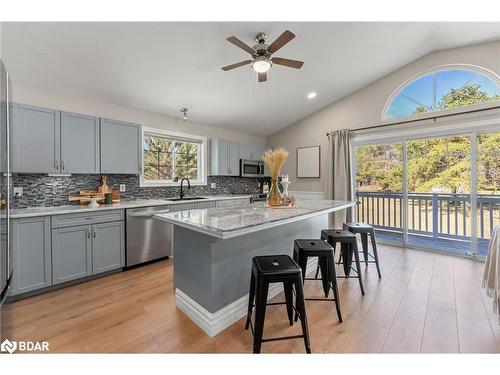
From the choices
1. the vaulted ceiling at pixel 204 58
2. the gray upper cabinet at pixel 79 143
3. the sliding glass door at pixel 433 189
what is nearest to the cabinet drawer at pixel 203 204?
the gray upper cabinet at pixel 79 143

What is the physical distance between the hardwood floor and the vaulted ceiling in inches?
95.1

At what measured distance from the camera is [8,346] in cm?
154

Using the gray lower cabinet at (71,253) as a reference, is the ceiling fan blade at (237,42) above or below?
above

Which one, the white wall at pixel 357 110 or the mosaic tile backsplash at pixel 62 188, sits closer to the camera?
the mosaic tile backsplash at pixel 62 188

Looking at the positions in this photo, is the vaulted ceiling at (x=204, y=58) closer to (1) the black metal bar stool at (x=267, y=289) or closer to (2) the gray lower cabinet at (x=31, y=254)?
(2) the gray lower cabinet at (x=31, y=254)

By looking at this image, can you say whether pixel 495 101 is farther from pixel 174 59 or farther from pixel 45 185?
pixel 45 185

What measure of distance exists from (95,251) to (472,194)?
5.18 meters

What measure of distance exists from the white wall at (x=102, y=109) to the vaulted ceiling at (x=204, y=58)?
10 cm

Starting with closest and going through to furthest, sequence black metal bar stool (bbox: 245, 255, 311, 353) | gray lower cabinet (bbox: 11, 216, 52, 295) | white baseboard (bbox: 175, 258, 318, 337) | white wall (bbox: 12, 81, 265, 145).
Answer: black metal bar stool (bbox: 245, 255, 311, 353), white baseboard (bbox: 175, 258, 318, 337), gray lower cabinet (bbox: 11, 216, 52, 295), white wall (bbox: 12, 81, 265, 145)

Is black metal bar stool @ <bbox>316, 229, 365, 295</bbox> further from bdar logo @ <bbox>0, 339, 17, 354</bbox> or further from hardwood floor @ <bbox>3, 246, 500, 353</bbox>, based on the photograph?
bdar logo @ <bbox>0, 339, 17, 354</bbox>

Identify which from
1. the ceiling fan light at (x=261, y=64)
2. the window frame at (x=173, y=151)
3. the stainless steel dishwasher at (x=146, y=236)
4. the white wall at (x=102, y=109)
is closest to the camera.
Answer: the ceiling fan light at (x=261, y=64)

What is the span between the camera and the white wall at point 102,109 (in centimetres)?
261

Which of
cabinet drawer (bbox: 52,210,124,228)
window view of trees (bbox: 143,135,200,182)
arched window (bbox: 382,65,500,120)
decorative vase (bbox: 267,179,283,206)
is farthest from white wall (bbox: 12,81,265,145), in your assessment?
arched window (bbox: 382,65,500,120)

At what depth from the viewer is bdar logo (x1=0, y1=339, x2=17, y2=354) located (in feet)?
4.94
